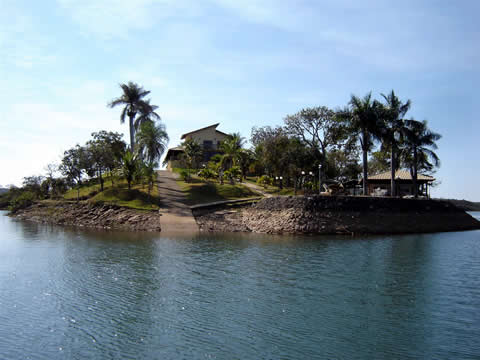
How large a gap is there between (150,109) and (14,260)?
4491cm

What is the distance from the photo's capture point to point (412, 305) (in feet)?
52.6

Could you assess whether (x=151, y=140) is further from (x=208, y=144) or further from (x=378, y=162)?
(x=378, y=162)

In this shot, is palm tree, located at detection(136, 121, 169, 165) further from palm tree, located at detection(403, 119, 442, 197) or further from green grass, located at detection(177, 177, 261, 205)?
palm tree, located at detection(403, 119, 442, 197)

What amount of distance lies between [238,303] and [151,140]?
47.5m

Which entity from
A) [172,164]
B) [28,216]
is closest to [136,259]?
[28,216]

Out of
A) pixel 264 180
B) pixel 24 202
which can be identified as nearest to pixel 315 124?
pixel 264 180

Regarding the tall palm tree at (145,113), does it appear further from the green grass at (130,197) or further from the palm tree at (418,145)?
the palm tree at (418,145)

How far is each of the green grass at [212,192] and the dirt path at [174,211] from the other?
1.23 m

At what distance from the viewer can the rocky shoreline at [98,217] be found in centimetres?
4406

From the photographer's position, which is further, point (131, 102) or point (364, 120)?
point (131, 102)

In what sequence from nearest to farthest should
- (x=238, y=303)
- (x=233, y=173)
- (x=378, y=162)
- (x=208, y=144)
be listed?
(x=238, y=303) < (x=233, y=173) < (x=208, y=144) < (x=378, y=162)

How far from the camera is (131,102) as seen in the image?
215 feet

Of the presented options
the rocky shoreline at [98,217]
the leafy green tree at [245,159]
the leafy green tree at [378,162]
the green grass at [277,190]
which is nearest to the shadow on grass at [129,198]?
the rocky shoreline at [98,217]

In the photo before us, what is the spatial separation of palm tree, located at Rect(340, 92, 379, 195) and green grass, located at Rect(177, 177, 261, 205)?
16.2 metres
